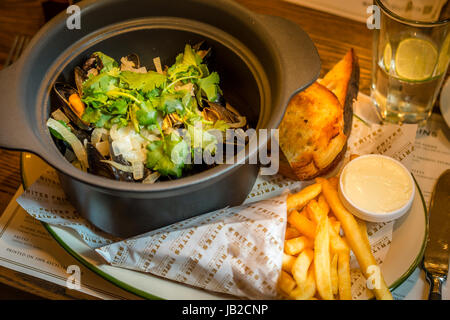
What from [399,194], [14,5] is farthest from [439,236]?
[14,5]

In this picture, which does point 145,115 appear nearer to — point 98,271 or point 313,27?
point 98,271

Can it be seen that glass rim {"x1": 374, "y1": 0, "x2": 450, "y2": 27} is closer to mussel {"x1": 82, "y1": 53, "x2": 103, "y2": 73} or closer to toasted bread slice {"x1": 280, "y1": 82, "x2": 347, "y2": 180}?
toasted bread slice {"x1": 280, "y1": 82, "x2": 347, "y2": 180}

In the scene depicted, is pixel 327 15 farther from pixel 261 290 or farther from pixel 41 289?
pixel 41 289

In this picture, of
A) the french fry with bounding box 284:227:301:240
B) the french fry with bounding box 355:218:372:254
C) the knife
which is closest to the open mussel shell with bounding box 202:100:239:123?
the french fry with bounding box 284:227:301:240

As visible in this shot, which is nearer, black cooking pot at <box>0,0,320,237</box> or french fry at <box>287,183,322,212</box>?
black cooking pot at <box>0,0,320,237</box>

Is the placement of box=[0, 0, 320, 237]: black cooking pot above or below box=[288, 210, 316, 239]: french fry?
above

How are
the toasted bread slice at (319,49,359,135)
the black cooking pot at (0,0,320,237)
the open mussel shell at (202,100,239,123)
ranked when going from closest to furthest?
the black cooking pot at (0,0,320,237), the open mussel shell at (202,100,239,123), the toasted bread slice at (319,49,359,135)
